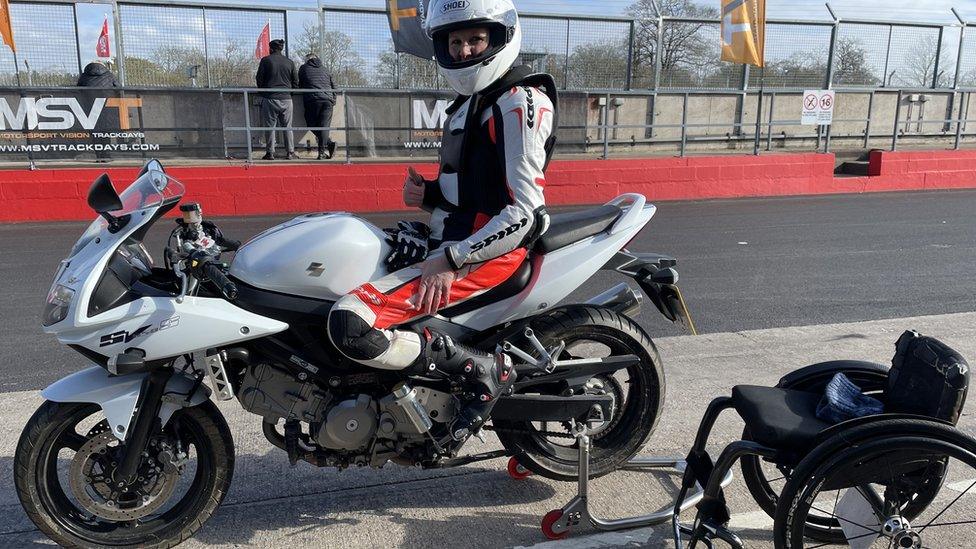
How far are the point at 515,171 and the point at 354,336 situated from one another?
0.83 m

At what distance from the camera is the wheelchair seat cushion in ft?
8.22

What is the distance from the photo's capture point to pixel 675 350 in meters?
5.26

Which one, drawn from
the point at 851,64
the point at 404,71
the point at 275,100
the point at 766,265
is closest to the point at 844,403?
the point at 766,265

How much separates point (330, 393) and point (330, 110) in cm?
1042

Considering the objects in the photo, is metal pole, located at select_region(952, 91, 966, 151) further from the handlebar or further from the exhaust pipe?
the handlebar

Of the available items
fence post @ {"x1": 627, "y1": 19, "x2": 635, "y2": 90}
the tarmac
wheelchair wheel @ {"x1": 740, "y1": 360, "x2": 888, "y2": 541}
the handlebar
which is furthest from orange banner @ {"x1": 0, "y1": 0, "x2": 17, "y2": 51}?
wheelchair wheel @ {"x1": 740, "y1": 360, "x2": 888, "y2": 541}

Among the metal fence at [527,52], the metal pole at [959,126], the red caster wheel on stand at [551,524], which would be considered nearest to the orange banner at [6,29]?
the metal fence at [527,52]

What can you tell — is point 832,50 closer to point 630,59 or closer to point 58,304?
point 630,59

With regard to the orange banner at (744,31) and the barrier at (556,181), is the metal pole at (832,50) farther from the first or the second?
the barrier at (556,181)

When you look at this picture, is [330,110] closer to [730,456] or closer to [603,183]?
[603,183]

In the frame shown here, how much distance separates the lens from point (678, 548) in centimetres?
269

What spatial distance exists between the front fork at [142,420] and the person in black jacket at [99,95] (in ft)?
32.3

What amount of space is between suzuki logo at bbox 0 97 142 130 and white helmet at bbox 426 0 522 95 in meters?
9.96

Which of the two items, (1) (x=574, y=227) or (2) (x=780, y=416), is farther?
(1) (x=574, y=227)
